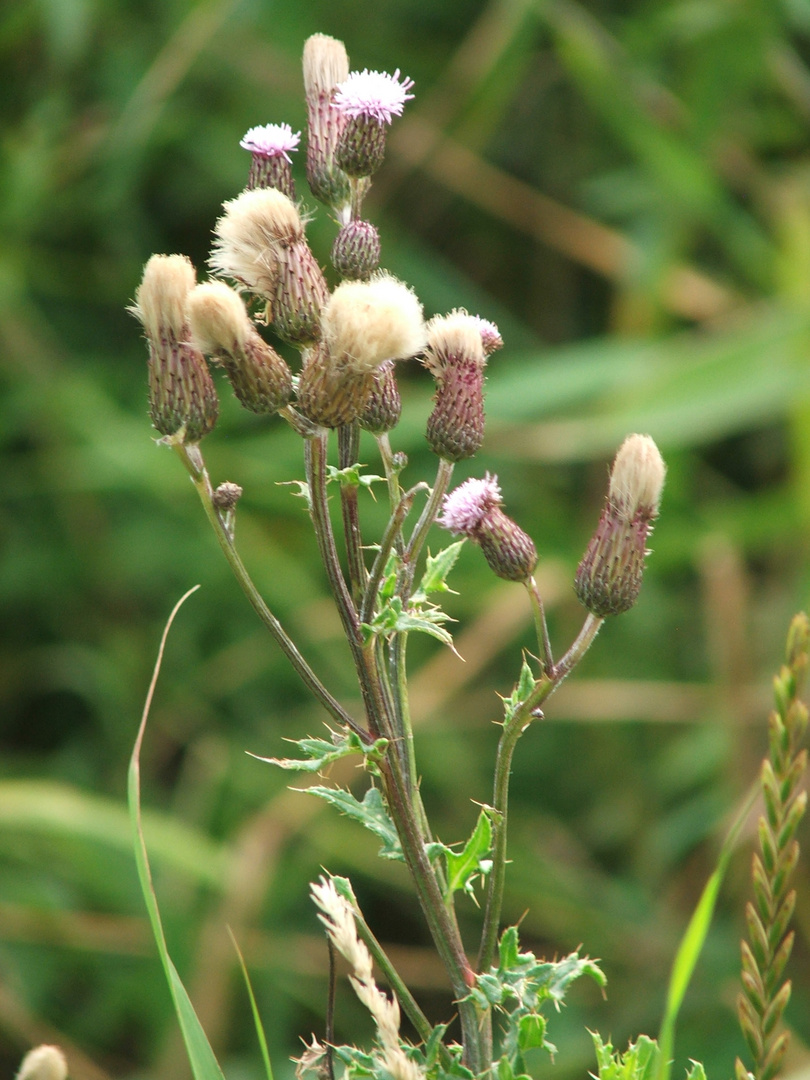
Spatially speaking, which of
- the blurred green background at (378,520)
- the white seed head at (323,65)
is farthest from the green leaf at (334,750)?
the blurred green background at (378,520)

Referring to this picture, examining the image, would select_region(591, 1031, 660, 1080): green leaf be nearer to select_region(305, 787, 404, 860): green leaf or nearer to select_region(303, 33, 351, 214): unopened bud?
select_region(305, 787, 404, 860): green leaf

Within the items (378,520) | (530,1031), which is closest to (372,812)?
(530,1031)

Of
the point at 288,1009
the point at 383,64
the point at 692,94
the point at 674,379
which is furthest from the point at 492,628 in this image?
the point at 383,64

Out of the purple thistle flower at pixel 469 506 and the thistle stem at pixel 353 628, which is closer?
the thistle stem at pixel 353 628

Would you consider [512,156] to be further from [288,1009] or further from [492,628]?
[288,1009]

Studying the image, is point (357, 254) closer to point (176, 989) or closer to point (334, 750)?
point (334, 750)

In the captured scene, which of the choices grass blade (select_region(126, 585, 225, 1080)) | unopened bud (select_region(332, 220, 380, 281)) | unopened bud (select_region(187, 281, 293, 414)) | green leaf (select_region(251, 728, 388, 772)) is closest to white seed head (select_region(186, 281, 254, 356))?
unopened bud (select_region(187, 281, 293, 414))

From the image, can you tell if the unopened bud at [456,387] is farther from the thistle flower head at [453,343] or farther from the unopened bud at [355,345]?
the unopened bud at [355,345]
